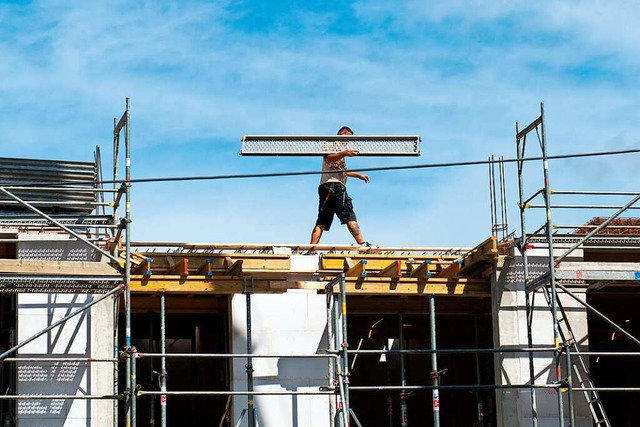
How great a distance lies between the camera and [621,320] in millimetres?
24047

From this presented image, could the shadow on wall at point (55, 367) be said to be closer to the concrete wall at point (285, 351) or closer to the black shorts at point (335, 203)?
the concrete wall at point (285, 351)

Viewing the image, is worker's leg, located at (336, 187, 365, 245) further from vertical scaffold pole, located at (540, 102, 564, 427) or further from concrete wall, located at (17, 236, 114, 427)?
concrete wall, located at (17, 236, 114, 427)

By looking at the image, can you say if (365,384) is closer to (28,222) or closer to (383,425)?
(383,425)

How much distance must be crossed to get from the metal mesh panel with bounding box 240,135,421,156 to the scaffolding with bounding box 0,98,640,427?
0.05m

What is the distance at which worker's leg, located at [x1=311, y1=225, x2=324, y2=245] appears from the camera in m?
21.3

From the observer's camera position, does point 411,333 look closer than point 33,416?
No

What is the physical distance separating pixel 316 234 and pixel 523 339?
153 inches

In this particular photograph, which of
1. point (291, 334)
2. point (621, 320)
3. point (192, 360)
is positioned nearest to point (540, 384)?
point (291, 334)

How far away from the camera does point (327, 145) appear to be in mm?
20172

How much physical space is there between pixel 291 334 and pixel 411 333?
5.72m

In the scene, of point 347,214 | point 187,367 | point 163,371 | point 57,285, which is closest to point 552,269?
point 347,214

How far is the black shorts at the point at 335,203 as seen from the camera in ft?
70.1

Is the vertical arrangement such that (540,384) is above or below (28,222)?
below

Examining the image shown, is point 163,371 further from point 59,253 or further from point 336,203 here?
point 336,203
